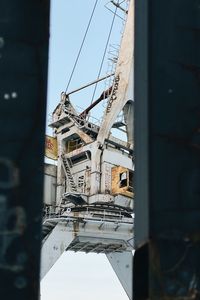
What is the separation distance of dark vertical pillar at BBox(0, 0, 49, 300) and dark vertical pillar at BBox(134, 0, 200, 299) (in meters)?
0.65

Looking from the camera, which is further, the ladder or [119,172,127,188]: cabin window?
the ladder

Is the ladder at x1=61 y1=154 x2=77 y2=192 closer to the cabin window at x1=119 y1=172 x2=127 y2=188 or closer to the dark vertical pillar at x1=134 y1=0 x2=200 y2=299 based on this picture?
the cabin window at x1=119 y1=172 x2=127 y2=188

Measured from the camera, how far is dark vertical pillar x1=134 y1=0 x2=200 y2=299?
166 inches

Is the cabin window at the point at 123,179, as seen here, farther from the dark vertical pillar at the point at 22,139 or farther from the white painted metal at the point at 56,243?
the dark vertical pillar at the point at 22,139

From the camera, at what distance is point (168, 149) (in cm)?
440

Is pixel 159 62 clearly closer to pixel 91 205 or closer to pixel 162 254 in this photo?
pixel 162 254

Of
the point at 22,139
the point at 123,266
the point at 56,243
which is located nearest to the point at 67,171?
Answer: the point at 56,243

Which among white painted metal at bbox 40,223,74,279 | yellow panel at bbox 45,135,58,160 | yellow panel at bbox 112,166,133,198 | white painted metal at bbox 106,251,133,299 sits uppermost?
yellow panel at bbox 45,135,58,160

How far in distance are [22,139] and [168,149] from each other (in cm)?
90

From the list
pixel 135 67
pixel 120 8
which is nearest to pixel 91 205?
pixel 120 8

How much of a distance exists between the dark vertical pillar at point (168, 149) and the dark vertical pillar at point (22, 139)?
25.5 inches

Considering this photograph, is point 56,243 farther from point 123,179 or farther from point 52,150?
point 52,150

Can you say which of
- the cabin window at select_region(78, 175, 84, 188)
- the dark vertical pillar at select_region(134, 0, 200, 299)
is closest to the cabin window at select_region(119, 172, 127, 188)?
the cabin window at select_region(78, 175, 84, 188)

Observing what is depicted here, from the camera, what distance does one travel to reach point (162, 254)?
420cm
